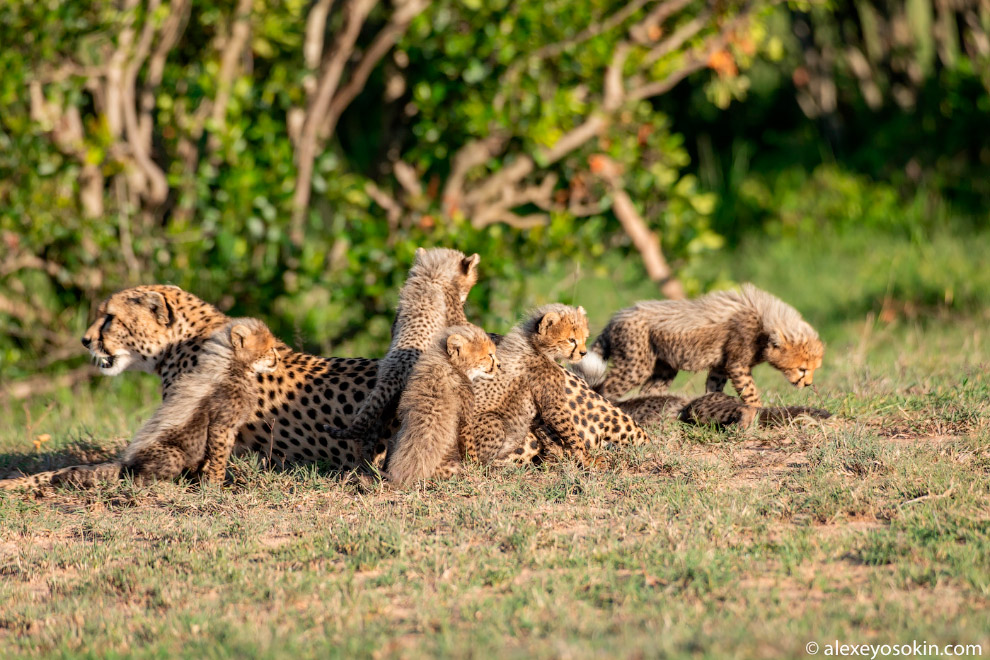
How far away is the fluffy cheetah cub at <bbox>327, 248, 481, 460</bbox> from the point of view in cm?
468

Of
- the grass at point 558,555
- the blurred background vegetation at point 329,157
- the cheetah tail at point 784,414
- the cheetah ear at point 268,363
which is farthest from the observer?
the blurred background vegetation at point 329,157

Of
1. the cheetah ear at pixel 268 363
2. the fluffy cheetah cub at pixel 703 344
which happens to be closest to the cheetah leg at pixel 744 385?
the fluffy cheetah cub at pixel 703 344

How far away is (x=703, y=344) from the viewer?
547cm

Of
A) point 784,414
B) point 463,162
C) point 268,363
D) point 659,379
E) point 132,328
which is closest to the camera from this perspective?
point 268,363

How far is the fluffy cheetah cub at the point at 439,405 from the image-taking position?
4.39 meters

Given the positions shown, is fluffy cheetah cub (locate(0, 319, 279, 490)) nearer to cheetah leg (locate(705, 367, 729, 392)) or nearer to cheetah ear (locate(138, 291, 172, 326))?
cheetah ear (locate(138, 291, 172, 326))

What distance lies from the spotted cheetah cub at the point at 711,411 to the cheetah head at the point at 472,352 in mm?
846

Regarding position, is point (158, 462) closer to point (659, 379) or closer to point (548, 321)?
point (548, 321)

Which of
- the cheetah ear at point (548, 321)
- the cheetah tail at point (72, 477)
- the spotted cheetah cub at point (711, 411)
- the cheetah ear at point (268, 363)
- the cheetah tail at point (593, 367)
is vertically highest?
the cheetah ear at point (548, 321)

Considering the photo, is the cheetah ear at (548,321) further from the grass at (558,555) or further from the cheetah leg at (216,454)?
the cheetah leg at (216,454)

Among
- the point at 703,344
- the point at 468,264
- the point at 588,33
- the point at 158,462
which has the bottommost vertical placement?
the point at 158,462

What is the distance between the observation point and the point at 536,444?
191 inches

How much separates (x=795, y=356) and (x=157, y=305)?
9.55ft

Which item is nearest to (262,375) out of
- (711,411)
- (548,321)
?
(548,321)
